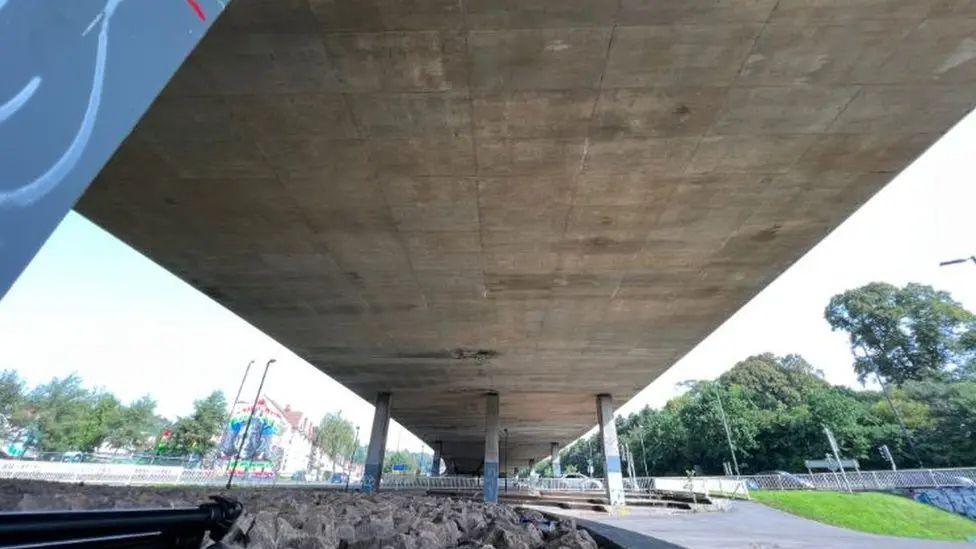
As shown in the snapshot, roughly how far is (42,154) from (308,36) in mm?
5063

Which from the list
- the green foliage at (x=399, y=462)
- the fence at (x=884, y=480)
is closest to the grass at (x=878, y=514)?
the fence at (x=884, y=480)

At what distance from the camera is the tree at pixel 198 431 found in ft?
225

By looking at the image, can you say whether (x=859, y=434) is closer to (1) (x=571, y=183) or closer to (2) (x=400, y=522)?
(1) (x=571, y=183)

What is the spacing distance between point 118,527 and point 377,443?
2544 centimetres

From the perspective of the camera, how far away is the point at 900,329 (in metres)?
61.1

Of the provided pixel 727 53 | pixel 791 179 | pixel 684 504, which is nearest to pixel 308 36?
pixel 727 53

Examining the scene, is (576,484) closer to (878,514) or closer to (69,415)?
(878,514)

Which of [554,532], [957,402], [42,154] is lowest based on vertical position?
[554,532]

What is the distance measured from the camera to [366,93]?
273 inches

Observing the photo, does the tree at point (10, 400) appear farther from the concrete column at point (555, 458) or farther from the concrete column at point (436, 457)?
the concrete column at point (555, 458)

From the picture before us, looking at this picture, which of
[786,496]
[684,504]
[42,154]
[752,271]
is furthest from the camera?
[786,496]

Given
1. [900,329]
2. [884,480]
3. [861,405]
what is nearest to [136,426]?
[884,480]

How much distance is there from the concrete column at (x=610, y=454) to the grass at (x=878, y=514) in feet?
32.7

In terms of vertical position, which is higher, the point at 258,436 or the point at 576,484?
the point at 258,436
